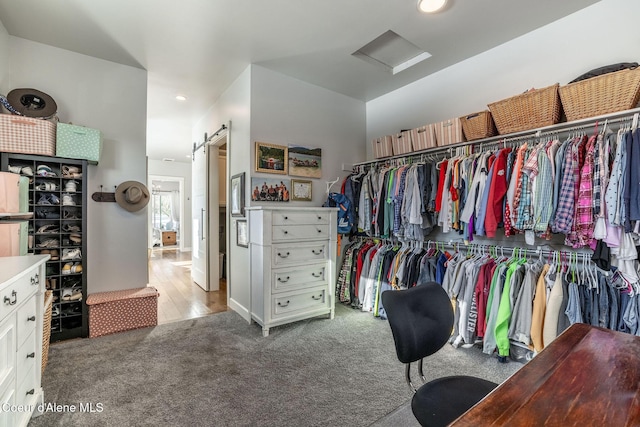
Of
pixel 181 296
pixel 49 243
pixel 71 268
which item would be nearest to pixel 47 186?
pixel 49 243

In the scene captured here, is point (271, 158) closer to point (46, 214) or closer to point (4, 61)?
point (46, 214)

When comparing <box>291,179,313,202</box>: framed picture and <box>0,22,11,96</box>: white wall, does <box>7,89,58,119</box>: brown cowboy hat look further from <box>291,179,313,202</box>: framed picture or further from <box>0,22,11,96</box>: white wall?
<box>291,179,313,202</box>: framed picture

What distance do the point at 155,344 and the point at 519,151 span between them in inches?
132

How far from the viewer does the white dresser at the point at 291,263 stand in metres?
2.73

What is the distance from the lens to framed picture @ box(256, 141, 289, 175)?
3096 mm

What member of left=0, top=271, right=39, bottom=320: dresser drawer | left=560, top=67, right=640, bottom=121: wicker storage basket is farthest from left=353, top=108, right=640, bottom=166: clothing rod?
left=0, top=271, right=39, bottom=320: dresser drawer

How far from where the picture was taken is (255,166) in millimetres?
3086

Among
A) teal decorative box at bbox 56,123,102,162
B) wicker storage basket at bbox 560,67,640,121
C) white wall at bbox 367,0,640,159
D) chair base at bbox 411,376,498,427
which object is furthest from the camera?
teal decorative box at bbox 56,123,102,162

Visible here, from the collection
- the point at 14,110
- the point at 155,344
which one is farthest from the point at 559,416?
the point at 14,110

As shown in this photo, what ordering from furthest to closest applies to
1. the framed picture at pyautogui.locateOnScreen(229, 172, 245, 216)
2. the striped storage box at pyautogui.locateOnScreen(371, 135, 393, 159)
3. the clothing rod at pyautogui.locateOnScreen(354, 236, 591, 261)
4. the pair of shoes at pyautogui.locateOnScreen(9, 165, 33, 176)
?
the striped storage box at pyautogui.locateOnScreen(371, 135, 393, 159) → the framed picture at pyautogui.locateOnScreen(229, 172, 245, 216) → the pair of shoes at pyautogui.locateOnScreen(9, 165, 33, 176) → the clothing rod at pyautogui.locateOnScreen(354, 236, 591, 261)

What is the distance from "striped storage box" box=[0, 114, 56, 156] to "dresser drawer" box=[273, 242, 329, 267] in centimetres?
207

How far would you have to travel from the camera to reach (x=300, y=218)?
2902mm

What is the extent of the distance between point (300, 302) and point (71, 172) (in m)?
2.44

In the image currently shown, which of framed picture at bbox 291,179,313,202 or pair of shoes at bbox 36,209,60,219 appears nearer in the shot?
pair of shoes at bbox 36,209,60,219
